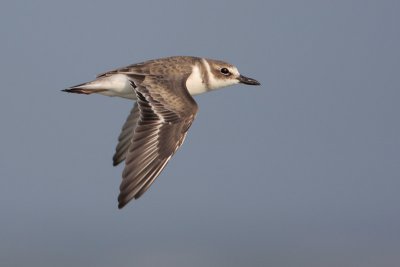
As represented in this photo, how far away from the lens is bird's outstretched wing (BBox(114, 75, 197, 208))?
1480cm

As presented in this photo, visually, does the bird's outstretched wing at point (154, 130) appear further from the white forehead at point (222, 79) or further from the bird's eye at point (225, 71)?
the bird's eye at point (225, 71)

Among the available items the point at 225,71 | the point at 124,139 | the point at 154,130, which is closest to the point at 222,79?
the point at 225,71

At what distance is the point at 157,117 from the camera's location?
16266mm

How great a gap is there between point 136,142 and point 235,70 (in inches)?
240

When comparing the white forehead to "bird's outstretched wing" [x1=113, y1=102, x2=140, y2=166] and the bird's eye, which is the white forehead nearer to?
the bird's eye

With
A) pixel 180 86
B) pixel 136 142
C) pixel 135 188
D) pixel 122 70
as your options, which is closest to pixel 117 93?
pixel 122 70

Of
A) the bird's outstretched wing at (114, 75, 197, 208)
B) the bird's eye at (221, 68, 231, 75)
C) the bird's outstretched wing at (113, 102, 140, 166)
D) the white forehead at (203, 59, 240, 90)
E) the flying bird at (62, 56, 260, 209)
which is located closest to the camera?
the bird's outstretched wing at (114, 75, 197, 208)

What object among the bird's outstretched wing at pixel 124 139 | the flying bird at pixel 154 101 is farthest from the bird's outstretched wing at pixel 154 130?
the bird's outstretched wing at pixel 124 139

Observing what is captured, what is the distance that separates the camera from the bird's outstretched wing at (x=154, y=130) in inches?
583

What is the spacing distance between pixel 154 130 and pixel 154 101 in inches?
37.3

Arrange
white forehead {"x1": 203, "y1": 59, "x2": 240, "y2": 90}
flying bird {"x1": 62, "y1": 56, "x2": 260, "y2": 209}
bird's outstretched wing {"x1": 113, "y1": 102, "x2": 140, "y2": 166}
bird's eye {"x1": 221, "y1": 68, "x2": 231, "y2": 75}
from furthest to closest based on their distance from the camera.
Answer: bird's eye {"x1": 221, "y1": 68, "x2": 231, "y2": 75} → white forehead {"x1": 203, "y1": 59, "x2": 240, "y2": 90} → bird's outstretched wing {"x1": 113, "y1": 102, "x2": 140, "y2": 166} → flying bird {"x1": 62, "y1": 56, "x2": 260, "y2": 209}

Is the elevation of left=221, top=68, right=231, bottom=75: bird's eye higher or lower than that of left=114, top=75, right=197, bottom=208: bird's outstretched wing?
higher

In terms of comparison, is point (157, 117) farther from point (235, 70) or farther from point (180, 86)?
point (235, 70)

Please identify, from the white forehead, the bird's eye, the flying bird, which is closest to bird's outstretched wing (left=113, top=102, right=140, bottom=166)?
the flying bird
